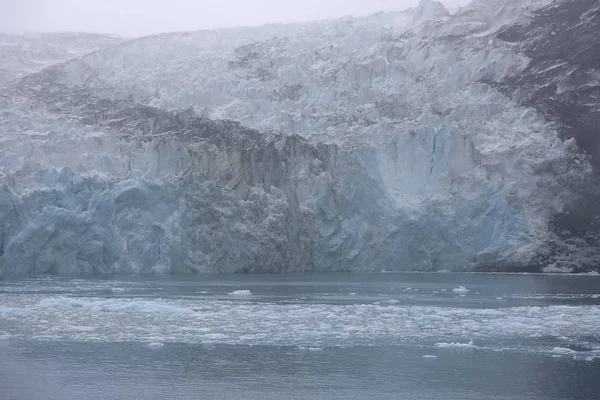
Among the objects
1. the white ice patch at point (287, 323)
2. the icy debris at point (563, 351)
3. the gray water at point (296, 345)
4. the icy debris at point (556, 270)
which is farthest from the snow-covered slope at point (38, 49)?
the icy debris at point (563, 351)

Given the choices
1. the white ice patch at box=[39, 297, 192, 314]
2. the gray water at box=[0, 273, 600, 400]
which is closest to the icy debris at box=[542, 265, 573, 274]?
the gray water at box=[0, 273, 600, 400]

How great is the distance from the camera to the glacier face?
114ft

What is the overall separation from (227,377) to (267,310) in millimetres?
8107

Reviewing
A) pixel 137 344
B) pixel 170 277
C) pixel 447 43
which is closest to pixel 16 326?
pixel 137 344

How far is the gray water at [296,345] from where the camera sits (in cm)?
1195

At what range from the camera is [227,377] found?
12.6 m

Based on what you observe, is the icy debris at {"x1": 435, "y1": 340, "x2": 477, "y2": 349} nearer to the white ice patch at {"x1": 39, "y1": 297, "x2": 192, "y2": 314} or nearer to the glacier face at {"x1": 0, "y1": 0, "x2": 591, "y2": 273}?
the white ice patch at {"x1": 39, "y1": 297, "x2": 192, "y2": 314}

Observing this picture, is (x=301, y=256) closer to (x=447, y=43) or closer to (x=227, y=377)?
(x=447, y=43)

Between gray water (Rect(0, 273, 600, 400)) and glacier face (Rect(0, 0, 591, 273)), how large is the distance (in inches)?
→ 348

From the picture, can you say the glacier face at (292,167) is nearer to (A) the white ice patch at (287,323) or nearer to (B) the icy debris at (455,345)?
(A) the white ice patch at (287,323)

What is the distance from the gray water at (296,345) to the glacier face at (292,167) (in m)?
8.83

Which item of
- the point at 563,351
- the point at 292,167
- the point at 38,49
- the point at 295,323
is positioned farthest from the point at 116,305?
the point at 38,49

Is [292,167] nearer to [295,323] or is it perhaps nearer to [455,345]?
[295,323]

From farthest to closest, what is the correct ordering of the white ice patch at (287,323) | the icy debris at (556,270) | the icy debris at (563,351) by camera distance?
the icy debris at (556,270)
the white ice patch at (287,323)
the icy debris at (563,351)
